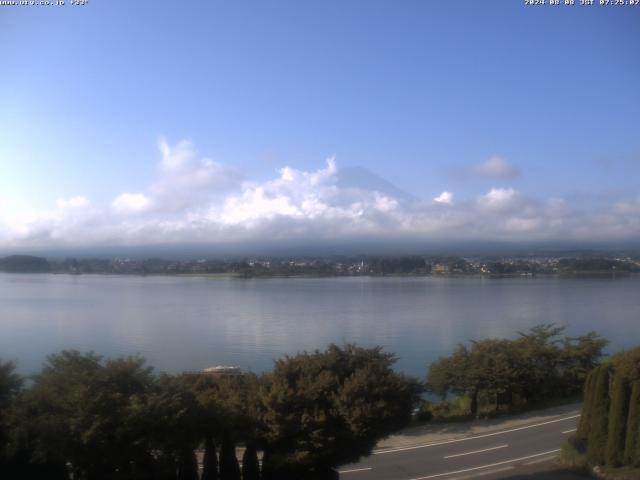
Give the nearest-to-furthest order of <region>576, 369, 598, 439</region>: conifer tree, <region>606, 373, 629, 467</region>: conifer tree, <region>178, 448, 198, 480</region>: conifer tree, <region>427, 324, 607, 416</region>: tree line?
<region>178, 448, 198, 480</region>: conifer tree, <region>606, 373, 629, 467</region>: conifer tree, <region>576, 369, 598, 439</region>: conifer tree, <region>427, 324, 607, 416</region>: tree line

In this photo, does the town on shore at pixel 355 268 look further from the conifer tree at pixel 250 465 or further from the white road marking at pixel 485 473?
the conifer tree at pixel 250 465

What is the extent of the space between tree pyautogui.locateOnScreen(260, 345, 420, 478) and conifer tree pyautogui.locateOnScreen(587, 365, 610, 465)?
2469mm

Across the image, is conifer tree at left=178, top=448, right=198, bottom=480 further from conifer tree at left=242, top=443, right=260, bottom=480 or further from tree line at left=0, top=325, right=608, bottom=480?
conifer tree at left=242, top=443, right=260, bottom=480

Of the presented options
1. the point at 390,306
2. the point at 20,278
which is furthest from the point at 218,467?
the point at 20,278

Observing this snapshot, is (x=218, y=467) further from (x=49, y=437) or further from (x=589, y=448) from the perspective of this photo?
(x=589, y=448)

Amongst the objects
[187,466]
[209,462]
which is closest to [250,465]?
[209,462]

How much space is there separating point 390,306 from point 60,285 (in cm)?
2988

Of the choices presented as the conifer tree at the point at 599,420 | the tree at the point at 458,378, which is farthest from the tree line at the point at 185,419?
the tree at the point at 458,378

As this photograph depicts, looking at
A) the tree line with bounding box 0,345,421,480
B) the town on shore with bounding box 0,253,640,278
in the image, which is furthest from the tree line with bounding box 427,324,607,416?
the town on shore with bounding box 0,253,640,278

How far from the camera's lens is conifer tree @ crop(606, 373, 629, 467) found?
7500 mm

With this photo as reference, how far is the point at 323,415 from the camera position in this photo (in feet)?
21.5

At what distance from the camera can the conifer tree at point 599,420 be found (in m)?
7.68

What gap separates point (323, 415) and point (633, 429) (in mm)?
3695

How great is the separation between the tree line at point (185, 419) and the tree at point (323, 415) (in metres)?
0.01
